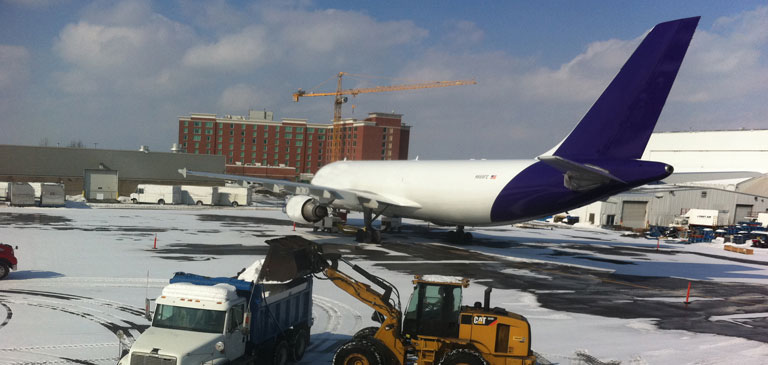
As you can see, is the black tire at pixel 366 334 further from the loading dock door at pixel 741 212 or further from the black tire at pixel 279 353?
the loading dock door at pixel 741 212

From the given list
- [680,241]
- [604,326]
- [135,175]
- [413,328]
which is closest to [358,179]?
[604,326]

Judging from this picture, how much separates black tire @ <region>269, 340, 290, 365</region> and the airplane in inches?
474

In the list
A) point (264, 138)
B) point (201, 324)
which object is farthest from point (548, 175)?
point (264, 138)

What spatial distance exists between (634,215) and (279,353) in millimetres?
60379

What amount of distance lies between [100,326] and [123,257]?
11.2 meters

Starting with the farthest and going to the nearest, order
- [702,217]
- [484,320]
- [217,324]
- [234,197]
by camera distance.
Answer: [234,197], [702,217], [484,320], [217,324]

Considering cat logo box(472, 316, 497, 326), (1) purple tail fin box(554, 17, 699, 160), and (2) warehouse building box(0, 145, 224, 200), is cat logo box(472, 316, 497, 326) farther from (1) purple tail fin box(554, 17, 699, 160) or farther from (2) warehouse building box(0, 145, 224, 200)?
(2) warehouse building box(0, 145, 224, 200)

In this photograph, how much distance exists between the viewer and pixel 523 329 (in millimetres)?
10625

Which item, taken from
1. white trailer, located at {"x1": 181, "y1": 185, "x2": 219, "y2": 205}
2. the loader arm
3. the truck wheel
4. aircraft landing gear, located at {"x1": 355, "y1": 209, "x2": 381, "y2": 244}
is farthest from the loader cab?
white trailer, located at {"x1": 181, "y1": 185, "x2": 219, "y2": 205}

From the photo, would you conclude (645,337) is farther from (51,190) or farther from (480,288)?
(51,190)

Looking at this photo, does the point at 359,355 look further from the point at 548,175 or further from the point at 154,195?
the point at 154,195

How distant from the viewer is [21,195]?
4922cm

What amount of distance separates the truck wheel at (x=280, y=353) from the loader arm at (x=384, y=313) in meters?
1.73

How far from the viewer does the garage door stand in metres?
62.6
